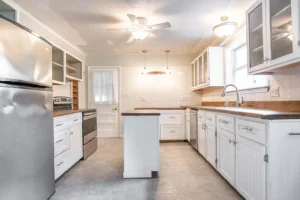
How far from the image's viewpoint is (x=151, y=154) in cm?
277

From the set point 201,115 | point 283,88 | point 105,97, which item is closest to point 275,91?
point 283,88

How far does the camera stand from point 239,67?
3.67 metres

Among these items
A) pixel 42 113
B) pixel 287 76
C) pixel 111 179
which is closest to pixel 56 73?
pixel 42 113

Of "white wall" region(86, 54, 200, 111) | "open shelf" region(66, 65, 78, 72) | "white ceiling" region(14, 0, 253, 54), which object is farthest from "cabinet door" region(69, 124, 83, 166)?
"white wall" region(86, 54, 200, 111)

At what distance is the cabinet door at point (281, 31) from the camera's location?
→ 64.7 inches

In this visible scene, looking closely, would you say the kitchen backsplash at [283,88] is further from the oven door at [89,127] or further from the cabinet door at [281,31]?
the oven door at [89,127]

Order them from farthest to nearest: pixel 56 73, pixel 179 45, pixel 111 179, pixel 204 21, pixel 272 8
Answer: pixel 179 45, pixel 56 73, pixel 204 21, pixel 111 179, pixel 272 8

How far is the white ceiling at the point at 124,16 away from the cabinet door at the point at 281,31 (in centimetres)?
87

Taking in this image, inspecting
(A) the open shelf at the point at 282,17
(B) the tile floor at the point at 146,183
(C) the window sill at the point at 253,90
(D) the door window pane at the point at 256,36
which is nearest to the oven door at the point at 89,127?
(B) the tile floor at the point at 146,183

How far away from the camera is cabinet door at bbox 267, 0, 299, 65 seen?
1.64m

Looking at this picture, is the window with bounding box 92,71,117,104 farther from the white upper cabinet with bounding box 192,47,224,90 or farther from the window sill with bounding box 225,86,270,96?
the window sill with bounding box 225,86,270,96

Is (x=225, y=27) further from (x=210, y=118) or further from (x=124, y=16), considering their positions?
(x=124, y=16)

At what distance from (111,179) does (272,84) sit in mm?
2358

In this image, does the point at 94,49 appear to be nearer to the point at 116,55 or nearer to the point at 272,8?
the point at 116,55
